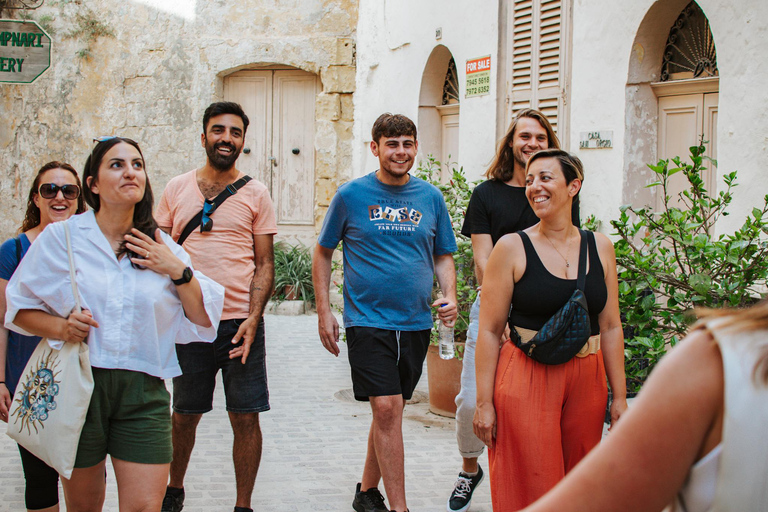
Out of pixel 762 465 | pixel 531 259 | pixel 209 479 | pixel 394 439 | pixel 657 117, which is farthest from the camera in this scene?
pixel 657 117

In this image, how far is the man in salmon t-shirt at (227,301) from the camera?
4.18 meters

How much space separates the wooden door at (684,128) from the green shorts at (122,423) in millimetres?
4298

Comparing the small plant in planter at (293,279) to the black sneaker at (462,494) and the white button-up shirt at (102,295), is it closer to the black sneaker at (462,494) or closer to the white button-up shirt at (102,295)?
the black sneaker at (462,494)

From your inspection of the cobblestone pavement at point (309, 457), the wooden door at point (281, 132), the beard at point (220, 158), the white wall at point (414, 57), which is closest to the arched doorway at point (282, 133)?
the wooden door at point (281, 132)

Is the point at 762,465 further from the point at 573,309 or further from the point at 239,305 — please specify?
the point at 239,305

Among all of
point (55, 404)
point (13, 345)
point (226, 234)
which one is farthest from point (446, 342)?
point (55, 404)

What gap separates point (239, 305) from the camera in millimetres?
4234

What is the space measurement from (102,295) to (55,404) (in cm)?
40

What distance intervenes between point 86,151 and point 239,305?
9.58 meters

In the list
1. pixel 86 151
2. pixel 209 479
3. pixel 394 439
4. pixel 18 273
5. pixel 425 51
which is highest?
pixel 425 51

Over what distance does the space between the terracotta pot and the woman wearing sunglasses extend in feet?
10.3

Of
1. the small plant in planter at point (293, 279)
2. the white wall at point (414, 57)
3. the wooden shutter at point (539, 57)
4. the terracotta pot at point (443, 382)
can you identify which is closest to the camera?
the terracotta pot at point (443, 382)

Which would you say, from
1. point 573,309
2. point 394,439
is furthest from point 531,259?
point 394,439

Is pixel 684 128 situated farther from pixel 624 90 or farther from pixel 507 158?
pixel 507 158
